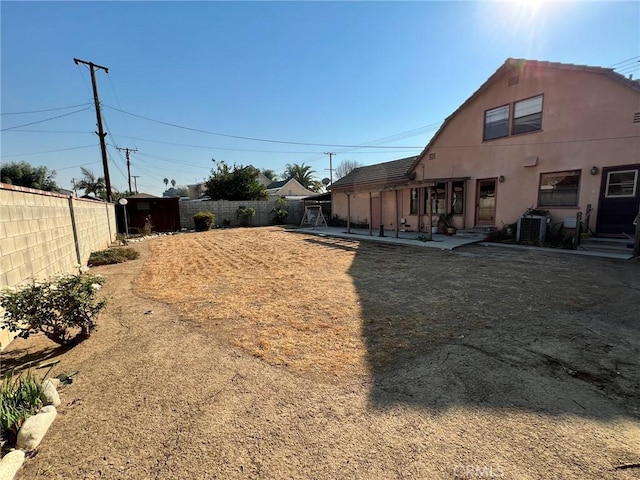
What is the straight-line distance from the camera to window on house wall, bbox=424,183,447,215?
1237 centimetres

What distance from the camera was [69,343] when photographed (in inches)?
128

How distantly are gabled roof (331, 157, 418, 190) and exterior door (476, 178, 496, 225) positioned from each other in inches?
129

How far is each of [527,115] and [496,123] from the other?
100 cm

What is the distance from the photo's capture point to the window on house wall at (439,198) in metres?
12.4

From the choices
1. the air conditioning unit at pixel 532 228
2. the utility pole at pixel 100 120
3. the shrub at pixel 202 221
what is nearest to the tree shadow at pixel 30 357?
the air conditioning unit at pixel 532 228

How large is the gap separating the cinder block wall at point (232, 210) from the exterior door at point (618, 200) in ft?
55.2

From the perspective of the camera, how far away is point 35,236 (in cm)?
432

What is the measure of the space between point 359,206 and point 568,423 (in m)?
14.7

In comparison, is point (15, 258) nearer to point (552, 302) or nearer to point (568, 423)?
point (568, 423)

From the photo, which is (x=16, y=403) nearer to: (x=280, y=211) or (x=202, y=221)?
(x=202, y=221)

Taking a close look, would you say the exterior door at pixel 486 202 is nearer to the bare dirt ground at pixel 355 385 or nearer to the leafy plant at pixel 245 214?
the bare dirt ground at pixel 355 385

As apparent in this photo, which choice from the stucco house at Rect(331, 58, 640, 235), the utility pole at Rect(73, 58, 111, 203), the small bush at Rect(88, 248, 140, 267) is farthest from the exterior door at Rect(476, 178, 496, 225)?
the utility pole at Rect(73, 58, 111, 203)

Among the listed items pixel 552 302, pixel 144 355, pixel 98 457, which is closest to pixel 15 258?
pixel 144 355

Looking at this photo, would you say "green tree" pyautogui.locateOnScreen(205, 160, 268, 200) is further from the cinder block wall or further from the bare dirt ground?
the bare dirt ground
